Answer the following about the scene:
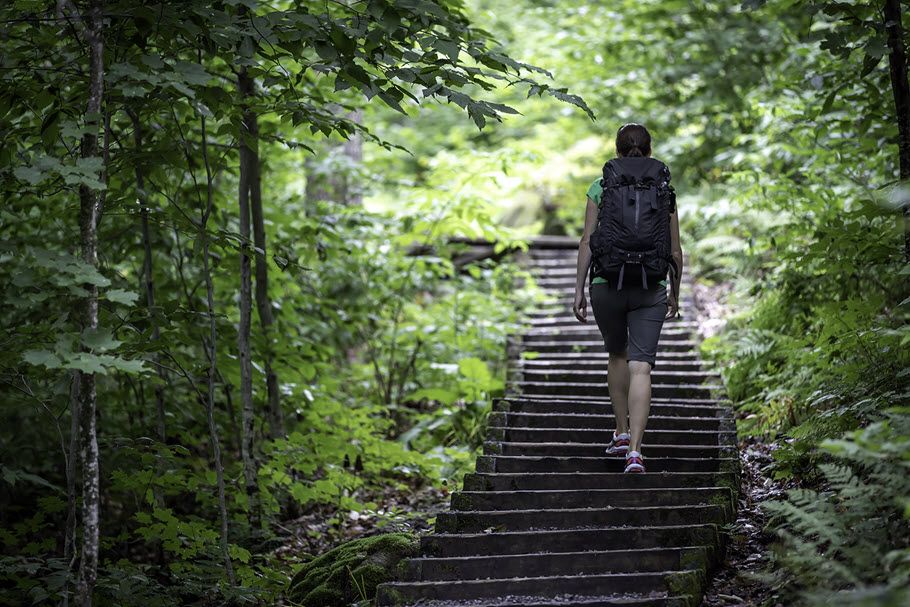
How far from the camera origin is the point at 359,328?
8.75m

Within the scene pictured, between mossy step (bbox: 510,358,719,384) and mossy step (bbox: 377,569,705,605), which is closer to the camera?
mossy step (bbox: 377,569,705,605)

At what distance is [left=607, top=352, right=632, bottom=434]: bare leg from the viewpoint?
204 inches

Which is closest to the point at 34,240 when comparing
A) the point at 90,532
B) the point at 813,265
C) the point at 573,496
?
the point at 90,532

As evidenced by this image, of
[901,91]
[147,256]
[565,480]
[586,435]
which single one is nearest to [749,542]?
[565,480]

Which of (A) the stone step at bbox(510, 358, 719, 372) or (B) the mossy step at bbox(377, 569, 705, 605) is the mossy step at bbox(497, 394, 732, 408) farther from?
(B) the mossy step at bbox(377, 569, 705, 605)

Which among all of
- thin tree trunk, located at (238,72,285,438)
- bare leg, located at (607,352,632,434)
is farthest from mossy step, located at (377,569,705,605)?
thin tree trunk, located at (238,72,285,438)

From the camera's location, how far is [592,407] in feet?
21.2

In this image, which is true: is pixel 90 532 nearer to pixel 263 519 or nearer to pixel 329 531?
pixel 263 519

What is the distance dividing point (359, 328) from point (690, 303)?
12.1 feet

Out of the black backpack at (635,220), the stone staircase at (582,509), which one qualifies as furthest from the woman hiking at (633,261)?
the stone staircase at (582,509)

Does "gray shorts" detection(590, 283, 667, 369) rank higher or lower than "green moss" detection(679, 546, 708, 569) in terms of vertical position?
higher

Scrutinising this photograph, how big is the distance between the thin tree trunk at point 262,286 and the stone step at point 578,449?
1824 millimetres

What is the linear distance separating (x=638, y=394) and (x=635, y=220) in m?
1.04

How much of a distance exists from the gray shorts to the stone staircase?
0.79 metres
